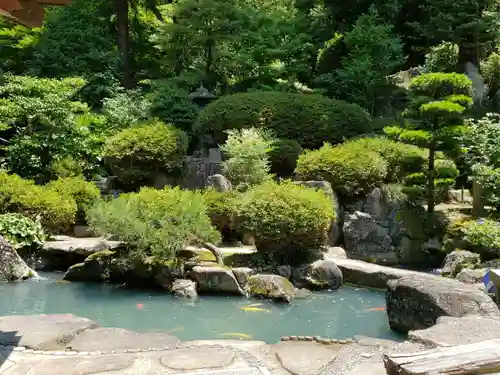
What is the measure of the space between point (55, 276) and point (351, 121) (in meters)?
Answer: 7.38

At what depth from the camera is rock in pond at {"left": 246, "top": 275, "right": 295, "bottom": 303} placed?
841 centimetres

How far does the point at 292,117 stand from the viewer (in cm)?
1355

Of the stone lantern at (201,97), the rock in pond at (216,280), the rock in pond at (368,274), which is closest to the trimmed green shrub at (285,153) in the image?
the stone lantern at (201,97)

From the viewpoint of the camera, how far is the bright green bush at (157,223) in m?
8.96

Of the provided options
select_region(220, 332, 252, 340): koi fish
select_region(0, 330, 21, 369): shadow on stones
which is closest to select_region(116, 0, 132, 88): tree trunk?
select_region(220, 332, 252, 340): koi fish

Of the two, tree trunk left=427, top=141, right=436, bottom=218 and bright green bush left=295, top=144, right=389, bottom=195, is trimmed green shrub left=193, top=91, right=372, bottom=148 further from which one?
tree trunk left=427, top=141, right=436, bottom=218

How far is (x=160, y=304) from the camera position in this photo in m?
8.35

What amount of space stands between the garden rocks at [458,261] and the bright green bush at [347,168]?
7.64 feet

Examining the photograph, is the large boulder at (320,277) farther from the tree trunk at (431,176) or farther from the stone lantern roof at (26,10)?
the stone lantern roof at (26,10)

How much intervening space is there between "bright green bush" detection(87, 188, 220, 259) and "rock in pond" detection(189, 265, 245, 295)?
1.76 ft

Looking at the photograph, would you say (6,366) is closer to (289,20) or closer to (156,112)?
(156,112)

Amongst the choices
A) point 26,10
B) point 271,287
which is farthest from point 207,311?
point 26,10

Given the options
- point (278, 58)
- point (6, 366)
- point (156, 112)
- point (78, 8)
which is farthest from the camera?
point (78, 8)

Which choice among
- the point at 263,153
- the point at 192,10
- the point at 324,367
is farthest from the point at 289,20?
the point at 324,367
